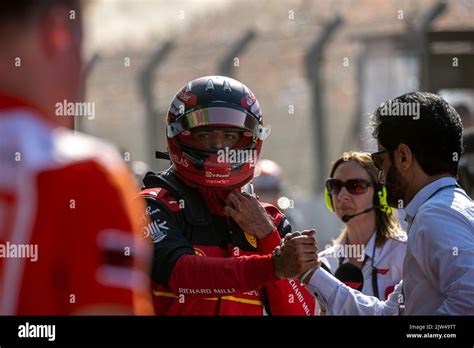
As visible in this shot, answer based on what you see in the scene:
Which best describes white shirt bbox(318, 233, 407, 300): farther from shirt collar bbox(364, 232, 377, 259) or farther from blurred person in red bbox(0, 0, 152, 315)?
blurred person in red bbox(0, 0, 152, 315)

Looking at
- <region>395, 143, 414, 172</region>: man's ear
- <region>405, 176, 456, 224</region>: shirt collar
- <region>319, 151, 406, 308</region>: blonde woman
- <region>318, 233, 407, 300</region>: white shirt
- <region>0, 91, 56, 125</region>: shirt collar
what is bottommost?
<region>318, 233, 407, 300</region>: white shirt

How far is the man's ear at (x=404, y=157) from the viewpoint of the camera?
3912 mm

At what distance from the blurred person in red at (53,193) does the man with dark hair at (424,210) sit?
69.4 inches

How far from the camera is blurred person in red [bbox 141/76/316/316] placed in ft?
12.0

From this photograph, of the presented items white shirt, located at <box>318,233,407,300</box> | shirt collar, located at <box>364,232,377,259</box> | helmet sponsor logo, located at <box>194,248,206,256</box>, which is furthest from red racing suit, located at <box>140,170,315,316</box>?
shirt collar, located at <box>364,232,377,259</box>

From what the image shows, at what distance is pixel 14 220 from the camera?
196 cm

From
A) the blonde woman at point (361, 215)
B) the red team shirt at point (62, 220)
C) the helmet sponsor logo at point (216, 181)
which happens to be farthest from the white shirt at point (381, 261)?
the red team shirt at point (62, 220)

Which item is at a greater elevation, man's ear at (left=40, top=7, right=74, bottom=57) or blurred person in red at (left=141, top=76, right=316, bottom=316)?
man's ear at (left=40, top=7, right=74, bottom=57)

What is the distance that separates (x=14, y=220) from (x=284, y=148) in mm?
11372

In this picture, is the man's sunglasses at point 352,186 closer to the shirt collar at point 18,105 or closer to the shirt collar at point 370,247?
the shirt collar at point 370,247

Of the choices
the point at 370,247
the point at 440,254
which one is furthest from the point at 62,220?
the point at 370,247

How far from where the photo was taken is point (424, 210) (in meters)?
3.62

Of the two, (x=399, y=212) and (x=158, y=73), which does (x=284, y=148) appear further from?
(x=399, y=212)

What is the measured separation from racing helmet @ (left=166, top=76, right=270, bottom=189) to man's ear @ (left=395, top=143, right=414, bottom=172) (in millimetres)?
576
